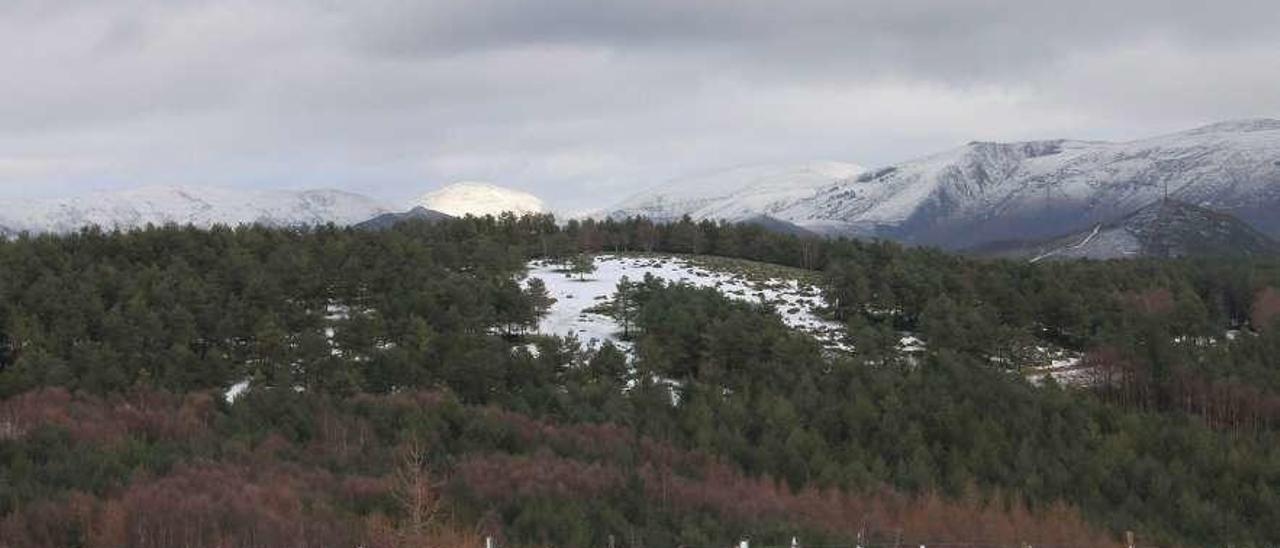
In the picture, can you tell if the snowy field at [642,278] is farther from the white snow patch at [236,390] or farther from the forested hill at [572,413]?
the white snow patch at [236,390]

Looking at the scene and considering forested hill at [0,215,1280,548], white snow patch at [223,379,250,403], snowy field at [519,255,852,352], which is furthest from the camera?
snowy field at [519,255,852,352]

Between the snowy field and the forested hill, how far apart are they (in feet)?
13.4

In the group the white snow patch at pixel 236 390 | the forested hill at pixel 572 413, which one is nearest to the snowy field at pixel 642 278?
the forested hill at pixel 572 413

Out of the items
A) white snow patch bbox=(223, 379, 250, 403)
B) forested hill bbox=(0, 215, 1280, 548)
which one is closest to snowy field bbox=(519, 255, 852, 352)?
forested hill bbox=(0, 215, 1280, 548)

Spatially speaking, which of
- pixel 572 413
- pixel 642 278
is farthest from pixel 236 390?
pixel 642 278

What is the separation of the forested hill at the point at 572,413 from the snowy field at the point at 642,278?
4099mm

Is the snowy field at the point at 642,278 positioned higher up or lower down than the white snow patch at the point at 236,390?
higher up

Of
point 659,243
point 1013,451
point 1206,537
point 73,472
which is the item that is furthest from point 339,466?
point 659,243

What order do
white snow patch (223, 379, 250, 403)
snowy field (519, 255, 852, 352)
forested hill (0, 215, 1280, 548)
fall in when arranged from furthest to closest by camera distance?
snowy field (519, 255, 852, 352)
white snow patch (223, 379, 250, 403)
forested hill (0, 215, 1280, 548)

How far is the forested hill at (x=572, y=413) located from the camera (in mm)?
36125

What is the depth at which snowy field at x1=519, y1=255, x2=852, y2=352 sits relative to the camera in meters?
83.3

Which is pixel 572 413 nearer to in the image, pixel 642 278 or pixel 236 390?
pixel 236 390

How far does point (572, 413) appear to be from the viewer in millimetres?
56375

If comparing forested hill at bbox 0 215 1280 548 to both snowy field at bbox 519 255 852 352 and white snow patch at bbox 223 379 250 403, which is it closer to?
white snow patch at bbox 223 379 250 403
